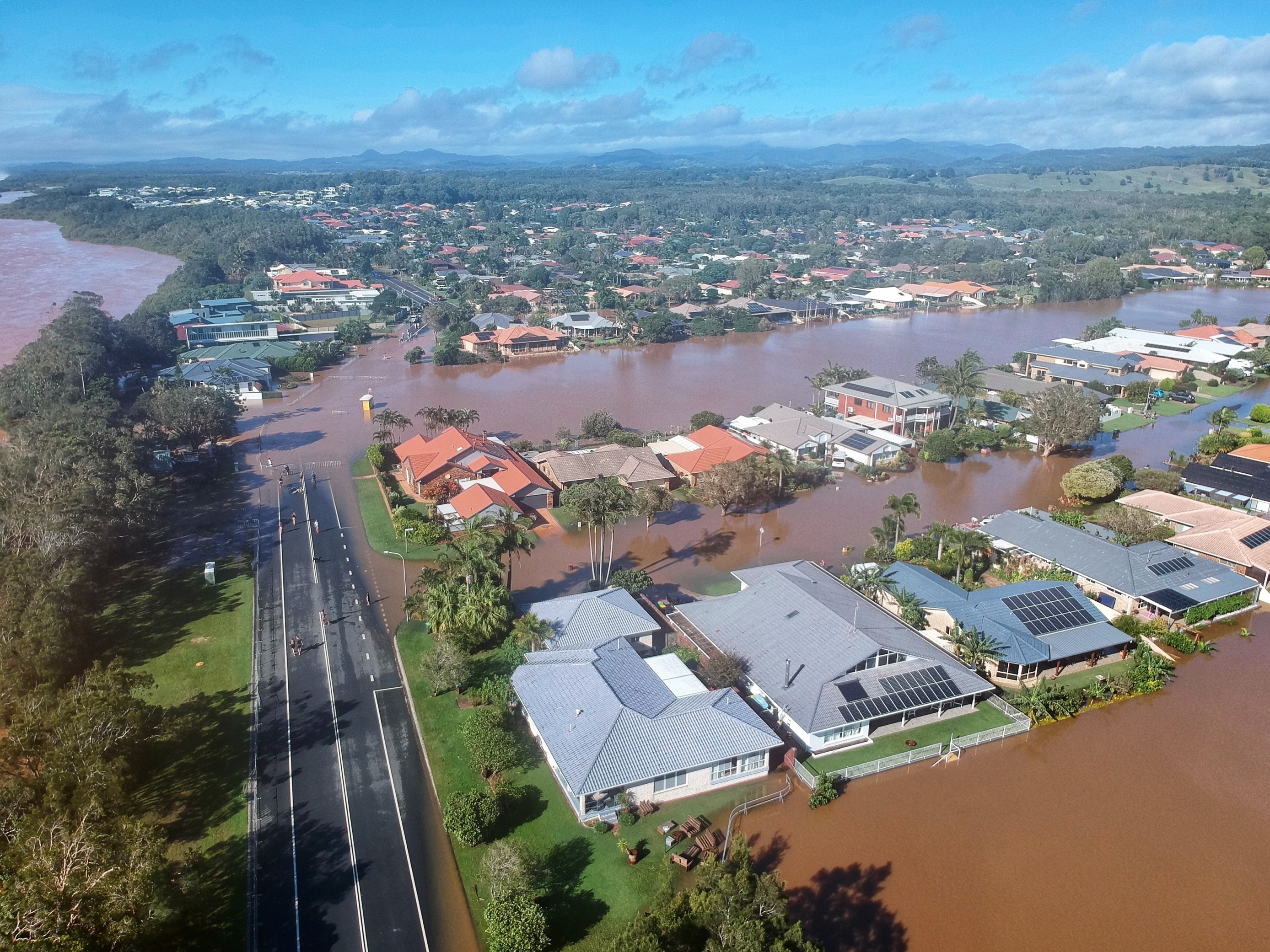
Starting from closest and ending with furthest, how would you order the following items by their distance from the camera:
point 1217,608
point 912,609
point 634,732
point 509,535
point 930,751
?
point 634,732, point 930,751, point 912,609, point 509,535, point 1217,608

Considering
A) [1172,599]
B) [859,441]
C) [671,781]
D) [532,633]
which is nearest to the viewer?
[671,781]

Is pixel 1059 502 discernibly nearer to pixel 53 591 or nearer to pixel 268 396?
pixel 53 591

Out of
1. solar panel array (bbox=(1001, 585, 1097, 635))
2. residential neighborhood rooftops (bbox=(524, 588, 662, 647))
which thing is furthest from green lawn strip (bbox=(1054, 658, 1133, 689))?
residential neighborhood rooftops (bbox=(524, 588, 662, 647))

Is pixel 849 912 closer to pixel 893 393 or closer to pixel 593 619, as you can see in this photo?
pixel 593 619

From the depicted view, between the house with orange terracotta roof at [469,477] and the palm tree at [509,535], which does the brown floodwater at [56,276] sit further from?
the palm tree at [509,535]

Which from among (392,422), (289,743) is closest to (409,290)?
(392,422)

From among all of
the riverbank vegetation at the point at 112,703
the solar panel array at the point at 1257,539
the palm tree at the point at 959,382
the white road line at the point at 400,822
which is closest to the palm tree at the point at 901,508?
the solar panel array at the point at 1257,539
